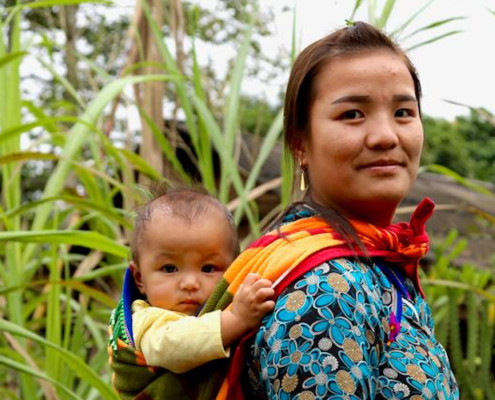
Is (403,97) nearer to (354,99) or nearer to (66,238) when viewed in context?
(354,99)

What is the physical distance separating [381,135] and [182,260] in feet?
1.36

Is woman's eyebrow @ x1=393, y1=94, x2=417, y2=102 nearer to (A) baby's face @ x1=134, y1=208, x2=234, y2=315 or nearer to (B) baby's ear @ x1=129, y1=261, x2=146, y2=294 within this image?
(A) baby's face @ x1=134, y1=208, x2=234, y2=315

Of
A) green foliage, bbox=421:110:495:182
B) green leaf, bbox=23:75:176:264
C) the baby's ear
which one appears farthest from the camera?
green foliage, bbox=421:110:495:182

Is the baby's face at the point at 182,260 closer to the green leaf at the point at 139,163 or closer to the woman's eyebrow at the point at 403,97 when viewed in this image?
the woman's eyebrow at the point at 403,97

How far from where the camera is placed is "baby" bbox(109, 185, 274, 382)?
1.40 m

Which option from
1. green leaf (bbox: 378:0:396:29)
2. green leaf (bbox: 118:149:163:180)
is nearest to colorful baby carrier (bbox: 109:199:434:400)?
green leaf (bbox: 378:0:396:29)

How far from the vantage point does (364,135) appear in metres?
1.46

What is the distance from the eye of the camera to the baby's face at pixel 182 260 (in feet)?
5.22

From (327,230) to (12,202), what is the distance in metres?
1.44

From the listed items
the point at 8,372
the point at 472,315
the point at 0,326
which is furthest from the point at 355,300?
the point at 472,315

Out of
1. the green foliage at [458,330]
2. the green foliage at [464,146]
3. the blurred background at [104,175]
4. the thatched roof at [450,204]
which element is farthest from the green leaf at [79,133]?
the green foliage at [464,146]

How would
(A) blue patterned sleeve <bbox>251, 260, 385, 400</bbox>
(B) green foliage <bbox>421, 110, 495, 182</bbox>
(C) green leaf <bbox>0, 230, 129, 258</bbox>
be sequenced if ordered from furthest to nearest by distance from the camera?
(B) green foliage <bbox>421, 110, 495, 182</bbox> → (C) green leaf <bbox>0, 230, 129, 258</bbox> → (A) blue patterned sleeve <bbox>251, 260, 385, 400</bbox>

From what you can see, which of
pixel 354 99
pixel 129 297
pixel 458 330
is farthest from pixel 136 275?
pixel 458 330

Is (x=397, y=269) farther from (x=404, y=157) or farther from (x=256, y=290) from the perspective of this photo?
(x=256, y=290)
